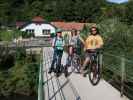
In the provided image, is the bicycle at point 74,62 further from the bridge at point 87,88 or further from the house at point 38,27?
the house at point 38,27

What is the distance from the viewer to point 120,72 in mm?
11359

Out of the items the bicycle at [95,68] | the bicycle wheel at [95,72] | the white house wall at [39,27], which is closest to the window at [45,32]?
the white house wall at [39,27]

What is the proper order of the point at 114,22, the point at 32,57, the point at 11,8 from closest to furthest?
the point at 114,22, the point at 32,57, the point at 11,8

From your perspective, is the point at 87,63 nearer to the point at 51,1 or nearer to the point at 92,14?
the point at 92,14

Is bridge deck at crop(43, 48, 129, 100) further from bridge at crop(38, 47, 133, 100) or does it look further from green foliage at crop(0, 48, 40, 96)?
green foliage at crop(0, 48, 40, 96)

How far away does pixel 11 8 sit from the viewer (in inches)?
5723

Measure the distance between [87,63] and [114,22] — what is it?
48.2ft

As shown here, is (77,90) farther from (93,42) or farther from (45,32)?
(45,32)

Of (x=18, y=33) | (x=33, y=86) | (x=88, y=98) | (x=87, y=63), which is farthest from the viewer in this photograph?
(x=18, y=33)

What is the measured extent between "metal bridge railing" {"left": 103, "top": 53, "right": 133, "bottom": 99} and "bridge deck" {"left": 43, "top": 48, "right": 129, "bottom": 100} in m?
0.30

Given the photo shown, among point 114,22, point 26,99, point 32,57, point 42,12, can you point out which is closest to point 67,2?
point 42,12

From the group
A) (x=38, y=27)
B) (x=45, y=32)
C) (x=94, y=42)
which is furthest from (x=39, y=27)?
(x=94, y=42)

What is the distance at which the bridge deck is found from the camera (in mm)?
10719

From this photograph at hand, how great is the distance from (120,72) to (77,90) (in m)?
1.49
